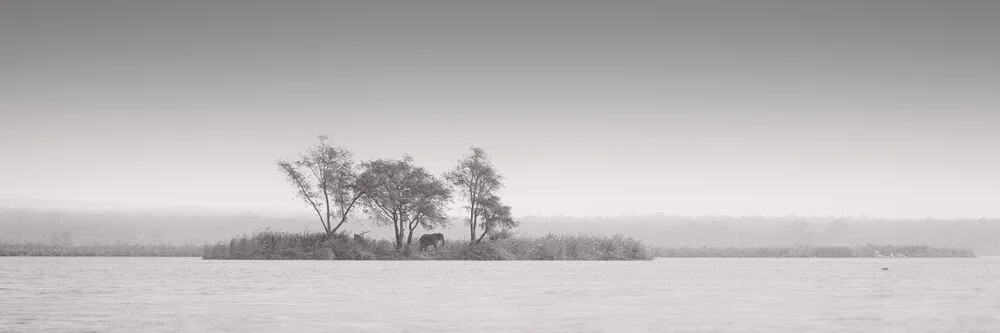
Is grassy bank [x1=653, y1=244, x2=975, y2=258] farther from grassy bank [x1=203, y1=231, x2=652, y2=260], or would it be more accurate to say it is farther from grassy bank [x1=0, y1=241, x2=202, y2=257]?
grassy bank [x1=0, y1=241, x2=202, y2=257]

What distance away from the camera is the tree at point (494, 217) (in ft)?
227

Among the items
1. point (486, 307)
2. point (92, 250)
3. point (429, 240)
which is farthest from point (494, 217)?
point (486, 307)

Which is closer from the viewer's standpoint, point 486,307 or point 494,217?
point 486,307

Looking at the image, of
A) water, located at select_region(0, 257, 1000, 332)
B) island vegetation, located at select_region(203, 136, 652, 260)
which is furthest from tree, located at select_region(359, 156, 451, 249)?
water, located at select_region(0, 257, 1000, 332)

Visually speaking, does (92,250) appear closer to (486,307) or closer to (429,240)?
(429,240)

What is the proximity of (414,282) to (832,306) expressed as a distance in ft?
47.6

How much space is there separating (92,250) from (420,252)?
2370 centimetres

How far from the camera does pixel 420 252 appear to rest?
215ft

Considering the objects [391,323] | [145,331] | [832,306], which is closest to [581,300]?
[832,306]

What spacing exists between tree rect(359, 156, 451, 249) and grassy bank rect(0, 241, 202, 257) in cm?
1438

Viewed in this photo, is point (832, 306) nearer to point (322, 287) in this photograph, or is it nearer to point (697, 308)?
point (697, 308)

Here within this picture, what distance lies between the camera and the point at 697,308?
18.3 metres

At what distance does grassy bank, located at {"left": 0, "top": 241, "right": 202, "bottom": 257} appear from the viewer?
203ft

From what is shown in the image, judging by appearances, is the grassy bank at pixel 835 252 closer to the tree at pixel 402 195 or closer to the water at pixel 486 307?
the tree at pixel 402 195
